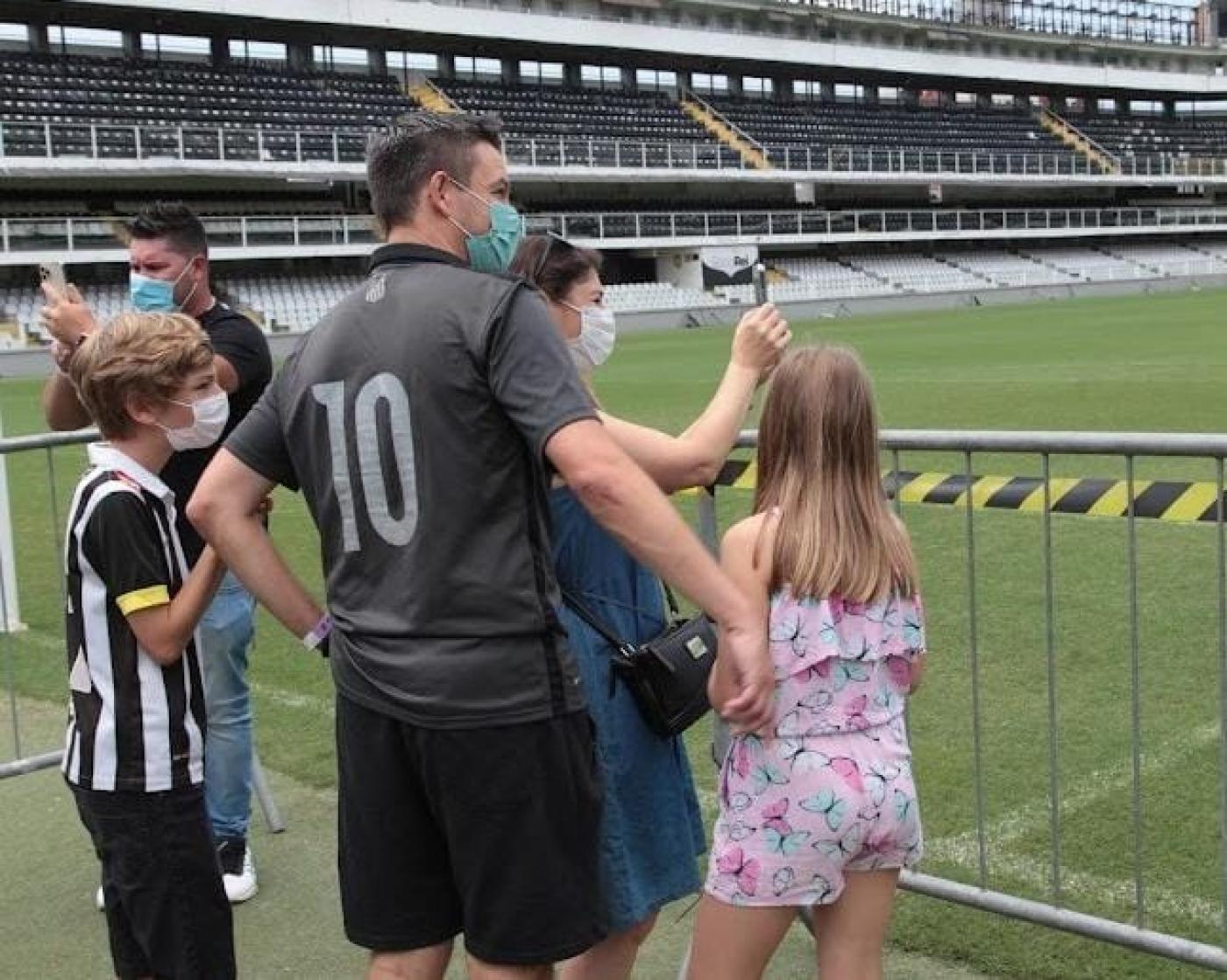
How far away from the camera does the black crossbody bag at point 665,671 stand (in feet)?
9.06

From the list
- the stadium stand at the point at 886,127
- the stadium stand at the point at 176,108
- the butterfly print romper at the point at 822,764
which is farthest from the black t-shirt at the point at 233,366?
the stadium stand at the point at 886,127

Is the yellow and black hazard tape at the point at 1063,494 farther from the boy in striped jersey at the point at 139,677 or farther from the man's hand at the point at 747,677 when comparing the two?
the boy in striped jersey at the point at 139,677

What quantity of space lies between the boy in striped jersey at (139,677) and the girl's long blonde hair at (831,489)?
1170mm

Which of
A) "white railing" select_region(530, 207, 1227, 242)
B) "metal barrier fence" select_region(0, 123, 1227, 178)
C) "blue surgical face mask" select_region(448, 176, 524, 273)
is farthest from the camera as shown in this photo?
"white railing" select_region(530, 207, 1227, 242)

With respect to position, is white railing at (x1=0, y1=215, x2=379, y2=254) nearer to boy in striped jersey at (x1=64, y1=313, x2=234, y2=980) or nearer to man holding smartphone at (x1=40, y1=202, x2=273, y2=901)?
man holding smartphone at (x1=40, y1=202, x2=273, y2=901)

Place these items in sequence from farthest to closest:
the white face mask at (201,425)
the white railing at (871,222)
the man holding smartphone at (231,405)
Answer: the white railing at (871,222)
the man holding smartphone at (231,405)
the white face mask at (201,425)

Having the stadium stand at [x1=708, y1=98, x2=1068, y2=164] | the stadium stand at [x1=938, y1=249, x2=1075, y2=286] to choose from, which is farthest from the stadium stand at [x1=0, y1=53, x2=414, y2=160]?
the stadium stand at [x1=938, y1=249, x2=1075, y2=286]

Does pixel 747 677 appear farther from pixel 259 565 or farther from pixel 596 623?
pixel 259 565

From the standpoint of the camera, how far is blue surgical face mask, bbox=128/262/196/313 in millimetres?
4043

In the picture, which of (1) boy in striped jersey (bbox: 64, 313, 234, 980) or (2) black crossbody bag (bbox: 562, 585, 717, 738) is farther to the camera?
(1) boy in striped jersey (bbox: 64, 313, 234, 980)

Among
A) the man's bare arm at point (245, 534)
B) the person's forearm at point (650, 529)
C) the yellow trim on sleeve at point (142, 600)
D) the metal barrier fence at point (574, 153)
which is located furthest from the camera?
the metal barrier fence at point (574, 153)

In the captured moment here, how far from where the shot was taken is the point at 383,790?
8.13 ft

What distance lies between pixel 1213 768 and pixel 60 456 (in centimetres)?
1373

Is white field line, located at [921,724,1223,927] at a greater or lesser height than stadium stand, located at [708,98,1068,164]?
lesser
